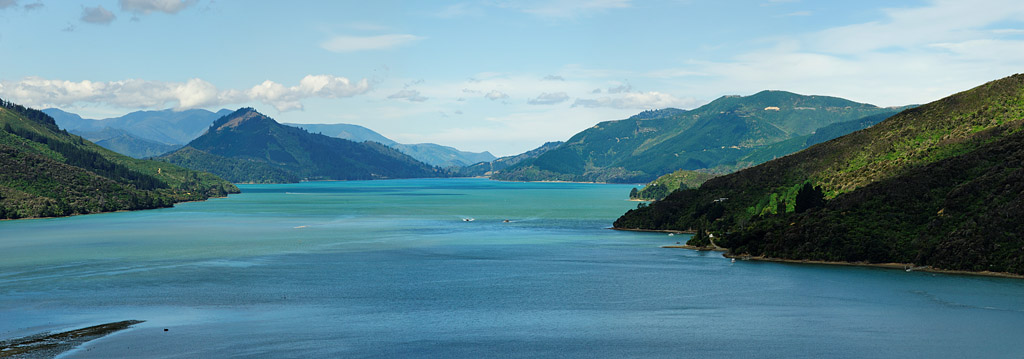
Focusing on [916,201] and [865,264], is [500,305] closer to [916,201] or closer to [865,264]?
[865,264]

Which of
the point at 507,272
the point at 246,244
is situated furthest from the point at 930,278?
the point at 246,244

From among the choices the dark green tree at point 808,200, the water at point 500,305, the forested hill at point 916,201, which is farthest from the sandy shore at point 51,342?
the dark green tree at point 808,200

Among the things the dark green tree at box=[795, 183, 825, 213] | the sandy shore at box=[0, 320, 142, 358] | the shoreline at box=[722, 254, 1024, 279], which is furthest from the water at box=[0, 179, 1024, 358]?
the dark green tree at box=[795, 183, 825, 213]

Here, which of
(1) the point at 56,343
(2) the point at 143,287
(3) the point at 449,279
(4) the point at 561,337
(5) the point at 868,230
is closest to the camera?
(1) the point at 56,343

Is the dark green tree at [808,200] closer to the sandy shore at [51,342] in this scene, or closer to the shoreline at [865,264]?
the shoreline at [865,264]

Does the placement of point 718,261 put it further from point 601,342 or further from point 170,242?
point 170,242
